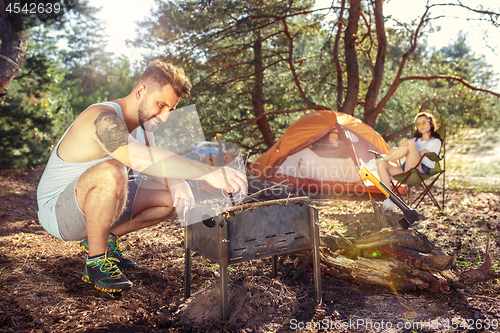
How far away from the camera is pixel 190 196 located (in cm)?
229

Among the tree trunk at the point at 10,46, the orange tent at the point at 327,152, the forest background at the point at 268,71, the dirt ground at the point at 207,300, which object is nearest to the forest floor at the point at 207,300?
the dirt ground at the point at 207,300

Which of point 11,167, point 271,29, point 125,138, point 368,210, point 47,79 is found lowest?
point 368,210

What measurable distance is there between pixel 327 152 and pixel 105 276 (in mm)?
5092

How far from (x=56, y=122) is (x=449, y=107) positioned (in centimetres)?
1107

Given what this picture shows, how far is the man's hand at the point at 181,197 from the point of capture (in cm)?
217

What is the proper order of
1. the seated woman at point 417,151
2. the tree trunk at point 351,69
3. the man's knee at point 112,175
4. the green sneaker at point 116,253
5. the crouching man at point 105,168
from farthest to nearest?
1. the tree trunk at point 351,69
2. the seated woman at point 417,151
3. the green sneaker at point 116,253
4. the man's knee at point 112,175
5. the crouching man at point 105,168

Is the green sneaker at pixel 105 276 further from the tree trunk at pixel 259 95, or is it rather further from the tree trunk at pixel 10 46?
the tree trunk at pixel 259 95

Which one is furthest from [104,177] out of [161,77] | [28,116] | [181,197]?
[28,116]

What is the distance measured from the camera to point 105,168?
199 centimetres

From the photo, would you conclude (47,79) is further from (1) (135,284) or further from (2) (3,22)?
(1) (135,284)

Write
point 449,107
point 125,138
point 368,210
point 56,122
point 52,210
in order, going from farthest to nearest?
1. point 56,122
2. point 449,107
3. point 368,210
4. point 52,210
5. point 125,138

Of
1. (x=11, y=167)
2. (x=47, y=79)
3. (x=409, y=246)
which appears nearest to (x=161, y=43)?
(x=47, y=79)

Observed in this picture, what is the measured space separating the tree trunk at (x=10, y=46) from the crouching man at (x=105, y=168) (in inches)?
137

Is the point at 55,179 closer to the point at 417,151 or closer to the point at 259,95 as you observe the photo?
the point at 417,151
